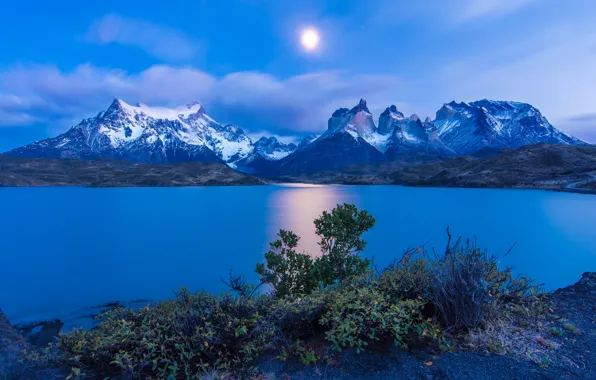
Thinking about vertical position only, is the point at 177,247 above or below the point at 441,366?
below

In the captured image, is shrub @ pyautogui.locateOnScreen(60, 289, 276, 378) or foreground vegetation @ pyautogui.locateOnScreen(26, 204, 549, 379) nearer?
shrub @ pyautogui.locateOnScreen(60, 289, 276, 378)

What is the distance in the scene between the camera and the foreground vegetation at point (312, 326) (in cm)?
735

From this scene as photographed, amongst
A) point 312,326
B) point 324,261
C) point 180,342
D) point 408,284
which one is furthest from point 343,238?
point 180,342

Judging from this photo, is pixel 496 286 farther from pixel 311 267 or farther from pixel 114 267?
pixel 114 267

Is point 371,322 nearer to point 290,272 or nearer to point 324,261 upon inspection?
point 324,261

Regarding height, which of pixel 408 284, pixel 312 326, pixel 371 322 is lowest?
pixel 312 326

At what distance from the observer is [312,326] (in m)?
8.90

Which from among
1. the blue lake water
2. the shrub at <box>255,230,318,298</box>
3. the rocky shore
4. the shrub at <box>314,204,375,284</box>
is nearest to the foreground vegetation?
the rocky shore

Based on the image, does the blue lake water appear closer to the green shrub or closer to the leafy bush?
the leafy bush

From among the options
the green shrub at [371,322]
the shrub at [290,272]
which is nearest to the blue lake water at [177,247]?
the shrub at [290,272]

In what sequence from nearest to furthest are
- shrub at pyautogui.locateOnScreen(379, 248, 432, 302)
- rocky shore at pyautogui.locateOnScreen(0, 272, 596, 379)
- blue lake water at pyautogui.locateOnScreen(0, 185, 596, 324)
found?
rocky shore at pyautogui.locateOnScreen(0, 272, 596, 379) → shrub at pyautogui.locateOnScreen(379, 248, 432, 302) → blue lake water at pyautogui.locateOnScreen(0, 185, 596, 324)

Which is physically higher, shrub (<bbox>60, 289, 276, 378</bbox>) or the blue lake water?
shrub (<bbox>60, 289, 276, 378</bbox>)

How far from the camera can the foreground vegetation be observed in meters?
7.35

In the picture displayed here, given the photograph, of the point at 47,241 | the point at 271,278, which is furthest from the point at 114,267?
the point at 271,278
